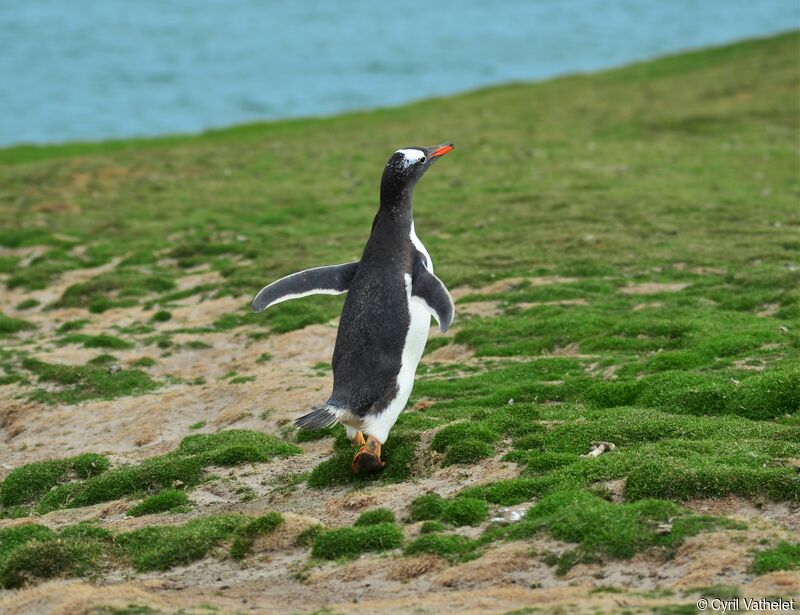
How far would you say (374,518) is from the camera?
8.69m

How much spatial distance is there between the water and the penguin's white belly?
4529 centimetres

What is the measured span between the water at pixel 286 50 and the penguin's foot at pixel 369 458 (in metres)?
45.8

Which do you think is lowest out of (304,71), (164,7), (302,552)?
(302,552)

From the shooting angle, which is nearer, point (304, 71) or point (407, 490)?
point (407, 490)

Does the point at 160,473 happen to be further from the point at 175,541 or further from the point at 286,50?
the point at 286,50

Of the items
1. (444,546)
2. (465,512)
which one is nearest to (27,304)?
(465,512)

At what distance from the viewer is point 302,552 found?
8.38 metres

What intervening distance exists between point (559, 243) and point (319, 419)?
32.2 ft

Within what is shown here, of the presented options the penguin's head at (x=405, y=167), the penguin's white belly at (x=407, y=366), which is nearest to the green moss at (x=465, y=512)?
the penguin's white belly at (x=407, y=366)

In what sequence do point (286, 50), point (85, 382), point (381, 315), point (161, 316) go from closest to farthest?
point (381, 315) < point (85, 382) < point (161, 316) < point (286, 50)

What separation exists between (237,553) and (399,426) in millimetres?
2815

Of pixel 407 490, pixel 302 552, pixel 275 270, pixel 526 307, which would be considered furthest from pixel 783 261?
pixel 302 552

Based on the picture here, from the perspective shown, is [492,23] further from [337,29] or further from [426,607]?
[426,607]

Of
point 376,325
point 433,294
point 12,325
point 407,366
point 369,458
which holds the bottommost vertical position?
point 369,458
